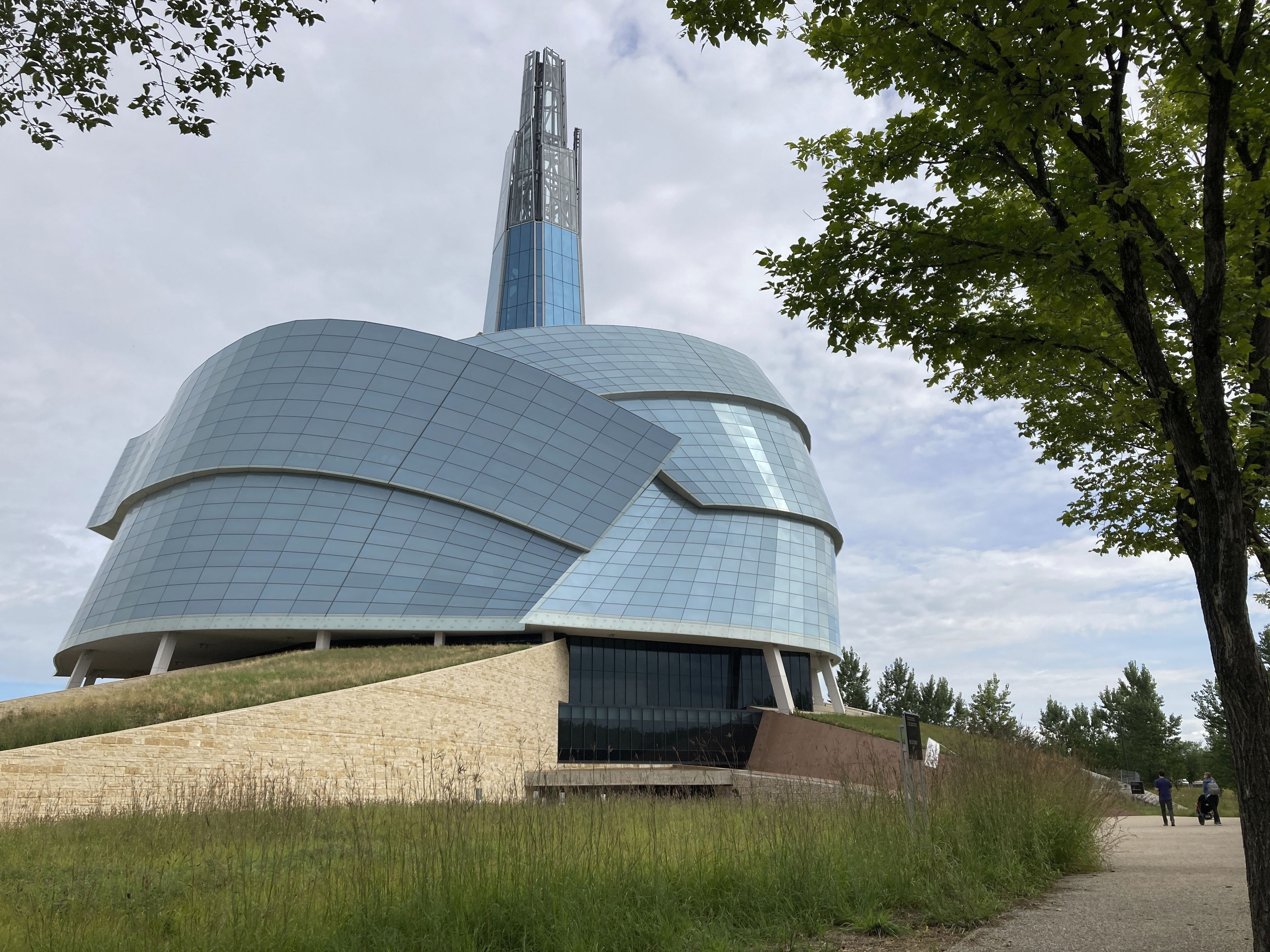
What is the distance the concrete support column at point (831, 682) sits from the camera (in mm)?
40062

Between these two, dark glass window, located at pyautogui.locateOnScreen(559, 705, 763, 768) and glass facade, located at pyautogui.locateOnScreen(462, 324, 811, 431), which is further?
glass facade, located at pyautogui.locateOnScreen(462, 324, 811, 431)

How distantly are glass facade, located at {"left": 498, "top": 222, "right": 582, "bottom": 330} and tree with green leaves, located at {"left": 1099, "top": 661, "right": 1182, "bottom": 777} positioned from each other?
158ft

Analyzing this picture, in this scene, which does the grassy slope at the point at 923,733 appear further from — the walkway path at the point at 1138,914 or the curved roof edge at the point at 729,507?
the walkway path at the point at 1138,914

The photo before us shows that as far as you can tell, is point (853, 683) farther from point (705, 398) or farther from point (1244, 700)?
point (1244, 700)

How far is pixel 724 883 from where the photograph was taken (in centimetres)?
645

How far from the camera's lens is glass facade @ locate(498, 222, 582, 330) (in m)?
70.2

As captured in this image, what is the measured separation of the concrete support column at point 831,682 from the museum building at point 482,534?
18 centimetres

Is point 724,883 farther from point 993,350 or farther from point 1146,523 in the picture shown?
point 1146,523

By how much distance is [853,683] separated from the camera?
60594 millimetres

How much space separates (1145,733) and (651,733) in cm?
3341

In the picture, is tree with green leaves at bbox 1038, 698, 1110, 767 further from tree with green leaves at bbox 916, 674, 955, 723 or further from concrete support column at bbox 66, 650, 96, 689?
concrete support column at bbox 66, 650, 96, 689

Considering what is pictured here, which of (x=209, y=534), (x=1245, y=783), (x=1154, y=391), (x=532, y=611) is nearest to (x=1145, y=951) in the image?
(x=1245, y=783)

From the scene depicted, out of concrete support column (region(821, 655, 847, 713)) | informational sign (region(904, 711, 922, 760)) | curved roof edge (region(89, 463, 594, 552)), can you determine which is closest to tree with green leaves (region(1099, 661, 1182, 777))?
concrete support column (region(821, 655, 847, 713))

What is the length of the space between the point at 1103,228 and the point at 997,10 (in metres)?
1.53
